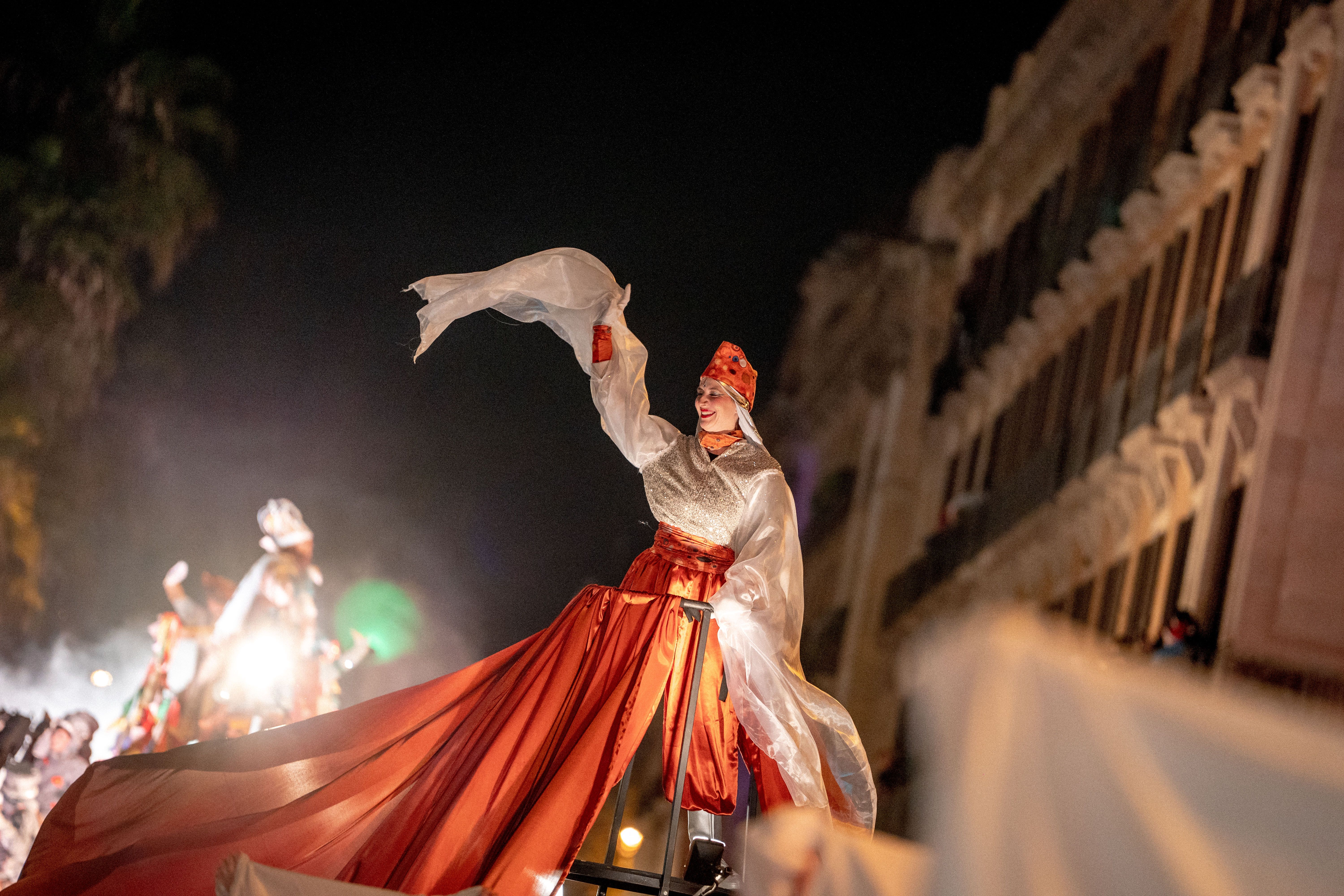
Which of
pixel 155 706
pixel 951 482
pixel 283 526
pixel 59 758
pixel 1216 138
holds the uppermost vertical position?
pixel 1216 138

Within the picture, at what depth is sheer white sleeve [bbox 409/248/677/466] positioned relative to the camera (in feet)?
15.2

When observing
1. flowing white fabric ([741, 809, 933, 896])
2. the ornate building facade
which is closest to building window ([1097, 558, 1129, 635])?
the ornate building facade

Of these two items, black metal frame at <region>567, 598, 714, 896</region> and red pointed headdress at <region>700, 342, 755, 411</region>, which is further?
red pointed headdress at <region>700, 342, 755, 411</region>

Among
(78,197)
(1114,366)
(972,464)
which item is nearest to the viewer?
(1114,366)

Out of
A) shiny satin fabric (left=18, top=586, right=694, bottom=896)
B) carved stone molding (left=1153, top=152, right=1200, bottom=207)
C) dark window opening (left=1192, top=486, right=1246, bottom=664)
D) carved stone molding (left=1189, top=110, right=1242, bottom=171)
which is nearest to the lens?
shiny satin fabric (left=18, top=586, right=694, bottom=896)

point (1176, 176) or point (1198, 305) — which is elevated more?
point (1176, 176)

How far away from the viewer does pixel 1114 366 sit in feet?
45.1

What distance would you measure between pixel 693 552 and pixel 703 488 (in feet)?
0.64

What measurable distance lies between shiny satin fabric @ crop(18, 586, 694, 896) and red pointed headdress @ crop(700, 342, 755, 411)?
763 mm

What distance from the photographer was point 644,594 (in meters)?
4.54

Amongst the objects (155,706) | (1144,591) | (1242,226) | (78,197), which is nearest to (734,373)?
(155,706)

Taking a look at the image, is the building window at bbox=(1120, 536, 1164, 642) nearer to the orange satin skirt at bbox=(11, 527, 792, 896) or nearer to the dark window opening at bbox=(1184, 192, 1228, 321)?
the dark window opening at bbox=(1184, 192, 1228, 321)

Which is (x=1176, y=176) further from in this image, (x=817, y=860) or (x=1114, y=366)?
(x=817, y=860)

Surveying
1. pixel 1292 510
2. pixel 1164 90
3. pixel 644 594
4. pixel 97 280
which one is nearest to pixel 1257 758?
pixel 644 594
